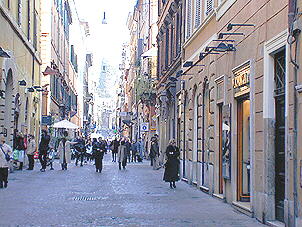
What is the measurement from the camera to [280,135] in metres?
11.9

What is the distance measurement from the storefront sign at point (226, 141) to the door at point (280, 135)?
3.65 meters

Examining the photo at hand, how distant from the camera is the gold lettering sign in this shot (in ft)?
46.2

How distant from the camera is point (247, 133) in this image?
15070mm

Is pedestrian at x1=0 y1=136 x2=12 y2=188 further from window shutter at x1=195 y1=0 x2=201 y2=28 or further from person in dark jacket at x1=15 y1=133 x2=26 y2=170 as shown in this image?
person in dark jacket at x1=15 y1=133 x2=26 y2=170

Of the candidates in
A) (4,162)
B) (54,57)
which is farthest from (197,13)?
(54,57)

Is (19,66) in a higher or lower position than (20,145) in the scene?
higher

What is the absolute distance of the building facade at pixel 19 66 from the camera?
2549 cm

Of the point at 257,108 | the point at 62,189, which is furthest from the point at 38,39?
the point at 257,108

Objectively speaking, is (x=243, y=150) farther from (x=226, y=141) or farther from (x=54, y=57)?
(x=54, y=57)

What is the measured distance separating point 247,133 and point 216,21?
14.6 feet

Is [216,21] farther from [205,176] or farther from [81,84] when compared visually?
[81,84]

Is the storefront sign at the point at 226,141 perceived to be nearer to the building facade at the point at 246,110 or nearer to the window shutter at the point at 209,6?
the building facade at the point at 246,110

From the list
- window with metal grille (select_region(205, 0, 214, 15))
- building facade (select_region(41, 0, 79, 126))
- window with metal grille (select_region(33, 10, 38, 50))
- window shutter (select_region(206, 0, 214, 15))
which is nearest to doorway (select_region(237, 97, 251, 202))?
window with metal grille (select_region(205, 0, 214, 15))

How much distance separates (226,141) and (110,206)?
3.39 m
